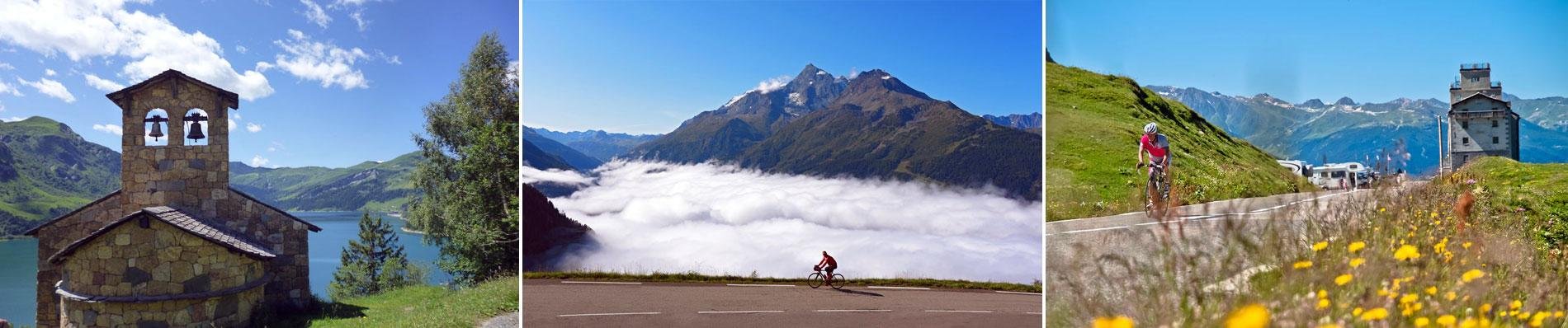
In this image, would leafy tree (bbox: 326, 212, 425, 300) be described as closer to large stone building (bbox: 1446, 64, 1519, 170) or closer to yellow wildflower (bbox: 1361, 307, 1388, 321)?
yellow wildflower (bbox: 1361, 307, 1388, 321)

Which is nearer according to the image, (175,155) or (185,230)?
(185,230)

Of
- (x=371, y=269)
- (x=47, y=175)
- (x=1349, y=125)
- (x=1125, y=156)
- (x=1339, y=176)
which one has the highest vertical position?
(x=47, y=175)

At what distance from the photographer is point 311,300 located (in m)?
10.3

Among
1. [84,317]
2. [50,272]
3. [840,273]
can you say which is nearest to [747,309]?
[840,273]

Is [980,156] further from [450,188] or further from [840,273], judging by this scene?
[450,188]

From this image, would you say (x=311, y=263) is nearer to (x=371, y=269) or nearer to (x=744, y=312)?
(x=371, y=269)

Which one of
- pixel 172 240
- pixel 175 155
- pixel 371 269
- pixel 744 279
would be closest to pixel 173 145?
pixel 175 155

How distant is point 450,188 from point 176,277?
4.57 metres

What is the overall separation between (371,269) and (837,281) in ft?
81.4

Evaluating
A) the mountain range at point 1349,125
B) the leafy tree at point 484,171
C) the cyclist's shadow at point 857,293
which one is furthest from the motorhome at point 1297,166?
the leafy tree at point 484,171

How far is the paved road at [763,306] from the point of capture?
5434 mm

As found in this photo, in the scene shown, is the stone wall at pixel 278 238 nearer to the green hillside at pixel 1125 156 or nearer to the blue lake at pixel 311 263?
the blue lake at pixel 311 263

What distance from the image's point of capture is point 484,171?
434 inches

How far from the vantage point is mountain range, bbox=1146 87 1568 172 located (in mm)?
4516
